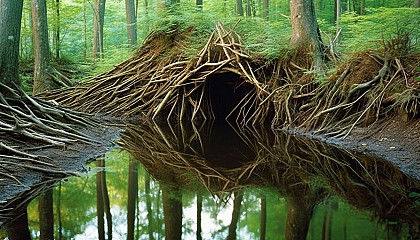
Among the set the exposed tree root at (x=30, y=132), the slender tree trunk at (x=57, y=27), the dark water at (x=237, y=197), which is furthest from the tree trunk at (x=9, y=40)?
the slender tree trunk at (x=57, y=27)

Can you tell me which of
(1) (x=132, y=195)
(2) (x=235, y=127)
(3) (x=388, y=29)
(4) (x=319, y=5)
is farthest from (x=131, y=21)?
(1) (x=132, y=195)

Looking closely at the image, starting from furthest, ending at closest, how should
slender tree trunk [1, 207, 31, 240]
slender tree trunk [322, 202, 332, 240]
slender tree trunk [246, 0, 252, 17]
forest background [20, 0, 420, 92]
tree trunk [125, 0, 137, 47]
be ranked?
slender tree trunk [246, 0, 252, 17]
tree trunk [125, 0, 137, 47]
forest background [20, 0, 420, 92]
slender tree trunk [322, 202, 332, 240]
slender tree trunk [1, 207, 31, 240]

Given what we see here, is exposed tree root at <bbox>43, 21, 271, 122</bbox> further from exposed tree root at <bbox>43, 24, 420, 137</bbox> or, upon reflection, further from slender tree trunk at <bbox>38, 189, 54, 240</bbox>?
slender tree trunk at <bbox>38, 189, 54, 240</bbox>

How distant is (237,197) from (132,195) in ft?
4.57

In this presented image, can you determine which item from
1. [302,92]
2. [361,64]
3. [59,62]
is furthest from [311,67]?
[59,62]

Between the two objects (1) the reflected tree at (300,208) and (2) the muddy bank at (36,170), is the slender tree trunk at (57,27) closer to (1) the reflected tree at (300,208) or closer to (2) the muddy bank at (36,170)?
(2) the muddy bank at (36,170)

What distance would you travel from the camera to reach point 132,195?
19.1 feet

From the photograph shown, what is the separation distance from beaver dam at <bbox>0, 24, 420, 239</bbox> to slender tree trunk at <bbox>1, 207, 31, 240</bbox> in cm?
12

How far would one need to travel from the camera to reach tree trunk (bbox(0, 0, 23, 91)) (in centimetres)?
771

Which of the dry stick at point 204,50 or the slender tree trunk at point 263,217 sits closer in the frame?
the slender tree trunk at point 263,217

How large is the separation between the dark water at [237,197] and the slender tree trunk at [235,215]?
12 millimetres

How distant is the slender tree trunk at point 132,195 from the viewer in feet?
14.8

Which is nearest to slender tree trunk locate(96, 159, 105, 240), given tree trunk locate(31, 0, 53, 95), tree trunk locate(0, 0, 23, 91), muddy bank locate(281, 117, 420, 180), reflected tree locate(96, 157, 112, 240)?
reflected tree locate(96, 157, 112, 240)

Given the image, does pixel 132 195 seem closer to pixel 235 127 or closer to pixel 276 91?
pixel 276 91
